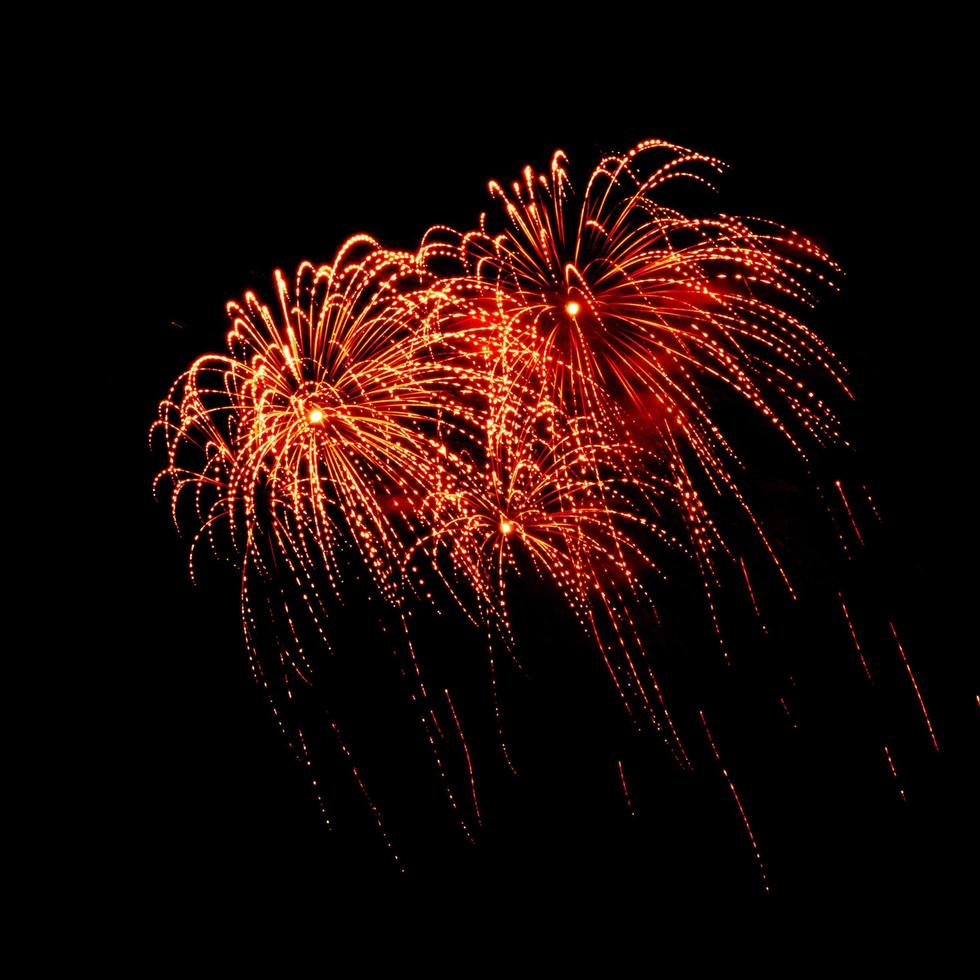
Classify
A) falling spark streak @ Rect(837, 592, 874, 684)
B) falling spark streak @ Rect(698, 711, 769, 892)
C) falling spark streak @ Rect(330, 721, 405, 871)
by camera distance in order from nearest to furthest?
falling spark streak @ Rect(698, 711, 769, 892) < falling spark streak @ Rect(837, 592, 874, 684) < falling spark streak @ Rect(330, 721, 405, 871)

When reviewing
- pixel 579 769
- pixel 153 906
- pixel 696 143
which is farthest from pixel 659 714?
pixel 696 143

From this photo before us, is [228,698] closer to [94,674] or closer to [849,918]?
[94,674]

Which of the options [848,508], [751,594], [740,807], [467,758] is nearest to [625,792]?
[740,807]

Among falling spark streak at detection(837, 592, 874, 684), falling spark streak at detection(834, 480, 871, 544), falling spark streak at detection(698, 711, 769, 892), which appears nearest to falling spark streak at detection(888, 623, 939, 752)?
falling spark streak at detection(837, 592, 874, 684)

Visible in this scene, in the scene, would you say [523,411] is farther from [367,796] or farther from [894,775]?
[894,775]

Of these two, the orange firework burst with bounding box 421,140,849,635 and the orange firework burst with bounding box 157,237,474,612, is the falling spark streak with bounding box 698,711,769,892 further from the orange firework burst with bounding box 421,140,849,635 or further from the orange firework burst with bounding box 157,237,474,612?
the orange firework burst with bounding box 157,237,474,612

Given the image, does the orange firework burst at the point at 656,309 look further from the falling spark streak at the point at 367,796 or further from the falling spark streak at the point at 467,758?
the falling spark streak at the point at 367,796

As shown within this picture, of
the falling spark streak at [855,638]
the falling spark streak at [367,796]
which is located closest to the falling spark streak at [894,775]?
the falling spark streak at [855,638]

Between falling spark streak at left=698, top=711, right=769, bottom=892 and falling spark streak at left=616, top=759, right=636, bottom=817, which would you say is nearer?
falling spark streak at left=698, top=711, right=769, bottom=892

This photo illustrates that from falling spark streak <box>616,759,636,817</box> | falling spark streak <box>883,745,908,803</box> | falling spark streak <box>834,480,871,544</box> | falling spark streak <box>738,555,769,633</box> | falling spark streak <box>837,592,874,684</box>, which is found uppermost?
falling spark streak <box>834,480,871,544</box>
